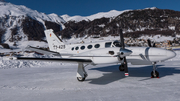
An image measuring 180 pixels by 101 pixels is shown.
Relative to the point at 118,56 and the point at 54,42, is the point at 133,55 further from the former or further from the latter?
the point at 54,42

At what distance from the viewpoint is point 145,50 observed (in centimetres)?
818

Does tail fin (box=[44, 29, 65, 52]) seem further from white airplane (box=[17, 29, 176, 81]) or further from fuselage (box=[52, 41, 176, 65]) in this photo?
fuselage (box=[52, 41, 176, 65])

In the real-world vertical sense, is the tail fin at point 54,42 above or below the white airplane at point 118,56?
above

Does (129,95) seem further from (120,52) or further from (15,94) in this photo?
(15,94)

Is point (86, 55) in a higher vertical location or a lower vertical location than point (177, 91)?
higher

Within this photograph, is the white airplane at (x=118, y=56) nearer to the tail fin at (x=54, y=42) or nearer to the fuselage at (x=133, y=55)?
the fuselage at (x=133, y=55)

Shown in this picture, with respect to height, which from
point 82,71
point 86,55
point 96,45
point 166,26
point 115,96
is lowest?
point 115,96

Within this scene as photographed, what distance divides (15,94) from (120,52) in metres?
5.78

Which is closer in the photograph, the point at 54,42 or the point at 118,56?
the point at 118,56

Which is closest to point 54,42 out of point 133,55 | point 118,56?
point 118,56

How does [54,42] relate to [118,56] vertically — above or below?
above

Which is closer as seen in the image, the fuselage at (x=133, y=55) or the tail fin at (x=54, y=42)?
the fuselage at (x=133, y=55)

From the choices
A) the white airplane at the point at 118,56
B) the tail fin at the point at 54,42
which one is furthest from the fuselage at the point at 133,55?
the tail fin at the point at 54,42

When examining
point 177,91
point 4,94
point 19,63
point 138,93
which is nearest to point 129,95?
point 138,93
